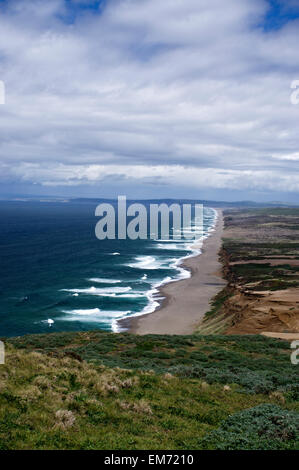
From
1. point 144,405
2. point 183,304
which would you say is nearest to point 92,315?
point 183,304

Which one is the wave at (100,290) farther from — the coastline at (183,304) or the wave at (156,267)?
the coastline at (183,304)

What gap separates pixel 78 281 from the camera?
6800 cm

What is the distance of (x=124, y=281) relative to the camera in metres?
68.1

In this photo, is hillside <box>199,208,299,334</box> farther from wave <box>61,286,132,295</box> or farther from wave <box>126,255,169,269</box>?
wave <box>61,286,132,295</box>

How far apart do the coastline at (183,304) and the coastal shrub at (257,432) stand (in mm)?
30434

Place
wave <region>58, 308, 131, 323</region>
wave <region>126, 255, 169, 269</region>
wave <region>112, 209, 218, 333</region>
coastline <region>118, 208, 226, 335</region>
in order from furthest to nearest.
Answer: wave <region>126, 255, 169, 269</region>, wave <region>112, 209, 218, 333</region>, wave <region>58, 308, 131, 323</region>, coastline <region>118, 208, 226, 335</region>

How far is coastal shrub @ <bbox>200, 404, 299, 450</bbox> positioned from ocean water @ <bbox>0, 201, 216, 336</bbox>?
3294cm

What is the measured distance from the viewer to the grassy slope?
8.98 metres

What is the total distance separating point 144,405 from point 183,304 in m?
43.5

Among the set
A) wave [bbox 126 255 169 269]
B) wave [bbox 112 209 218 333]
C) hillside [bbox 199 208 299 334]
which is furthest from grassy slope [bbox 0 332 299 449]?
wave [bbox 126 255 169 269]

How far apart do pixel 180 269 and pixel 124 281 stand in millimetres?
15948

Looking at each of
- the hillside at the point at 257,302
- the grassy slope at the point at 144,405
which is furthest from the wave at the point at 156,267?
the grassy slope at the point at 144,405

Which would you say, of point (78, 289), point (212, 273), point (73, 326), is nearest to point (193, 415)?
point (73, 326)
